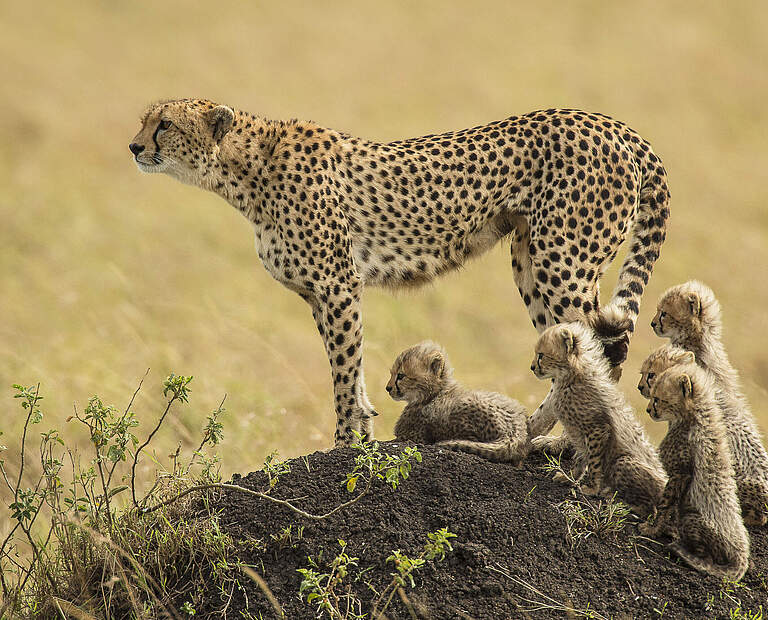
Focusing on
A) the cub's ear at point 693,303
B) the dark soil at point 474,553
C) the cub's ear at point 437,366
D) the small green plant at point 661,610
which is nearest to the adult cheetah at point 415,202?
the cub's ear at point 437,366

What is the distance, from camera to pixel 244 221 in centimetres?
1114

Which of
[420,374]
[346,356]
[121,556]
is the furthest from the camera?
[346,356]

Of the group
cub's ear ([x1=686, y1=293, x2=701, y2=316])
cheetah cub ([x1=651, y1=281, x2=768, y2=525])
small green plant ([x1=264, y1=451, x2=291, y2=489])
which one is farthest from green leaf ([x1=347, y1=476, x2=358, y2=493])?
cub's ear ([x1=686, y1=293, x2=701, y2=316])

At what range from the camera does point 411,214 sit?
17.6ft

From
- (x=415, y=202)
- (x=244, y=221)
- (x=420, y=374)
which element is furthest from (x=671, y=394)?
(x=244, y=221)

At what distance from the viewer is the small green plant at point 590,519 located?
3758 millimetres

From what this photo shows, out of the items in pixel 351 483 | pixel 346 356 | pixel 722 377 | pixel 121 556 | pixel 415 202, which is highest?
pixel 415 202

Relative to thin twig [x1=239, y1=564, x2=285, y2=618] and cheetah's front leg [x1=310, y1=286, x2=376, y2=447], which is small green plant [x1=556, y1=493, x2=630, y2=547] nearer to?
thin twig [x1=239, y1=564, x2=285, y2=618]

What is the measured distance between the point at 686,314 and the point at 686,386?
661 millimetres

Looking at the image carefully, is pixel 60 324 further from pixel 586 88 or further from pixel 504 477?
pixel 586 88

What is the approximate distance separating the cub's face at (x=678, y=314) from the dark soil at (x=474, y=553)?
2.86ft

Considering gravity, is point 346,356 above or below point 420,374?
above

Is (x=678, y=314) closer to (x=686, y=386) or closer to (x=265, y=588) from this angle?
(x=686, y=386)

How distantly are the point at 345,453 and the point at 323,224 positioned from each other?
1.44 metres
